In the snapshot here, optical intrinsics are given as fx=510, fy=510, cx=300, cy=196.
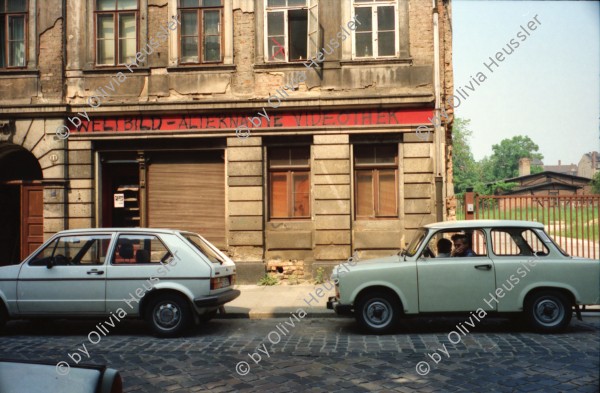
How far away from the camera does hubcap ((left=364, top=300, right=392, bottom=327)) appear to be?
8031mm

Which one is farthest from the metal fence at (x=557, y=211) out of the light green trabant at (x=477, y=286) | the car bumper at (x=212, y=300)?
the car bumper at (x=212, y=300)

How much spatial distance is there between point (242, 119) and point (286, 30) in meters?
2.70

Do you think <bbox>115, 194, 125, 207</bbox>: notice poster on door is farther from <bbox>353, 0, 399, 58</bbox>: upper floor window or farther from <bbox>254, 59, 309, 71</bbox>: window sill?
<bbox>353, 0, 399, 58</bbox>: upper floor window

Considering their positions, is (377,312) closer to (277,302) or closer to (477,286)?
(477,286)

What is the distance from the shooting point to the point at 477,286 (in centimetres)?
788

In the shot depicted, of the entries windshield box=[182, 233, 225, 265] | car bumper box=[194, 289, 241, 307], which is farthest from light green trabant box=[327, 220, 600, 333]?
windshield box=[182, 233, 225, 265]

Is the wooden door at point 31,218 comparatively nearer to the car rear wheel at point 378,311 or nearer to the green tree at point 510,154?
the car rear wheel at point 378,311

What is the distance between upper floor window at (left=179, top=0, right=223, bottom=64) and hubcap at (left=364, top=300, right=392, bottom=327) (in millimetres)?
8712

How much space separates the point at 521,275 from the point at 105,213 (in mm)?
11026

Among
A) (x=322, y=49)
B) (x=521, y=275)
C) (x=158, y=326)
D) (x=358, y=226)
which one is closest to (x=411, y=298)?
(x=521, y=275)

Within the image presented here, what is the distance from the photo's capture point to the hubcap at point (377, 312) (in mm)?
8031

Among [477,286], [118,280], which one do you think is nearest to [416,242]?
[477,286]

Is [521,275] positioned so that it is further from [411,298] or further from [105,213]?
[105,213]

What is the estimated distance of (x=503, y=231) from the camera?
8.32m
